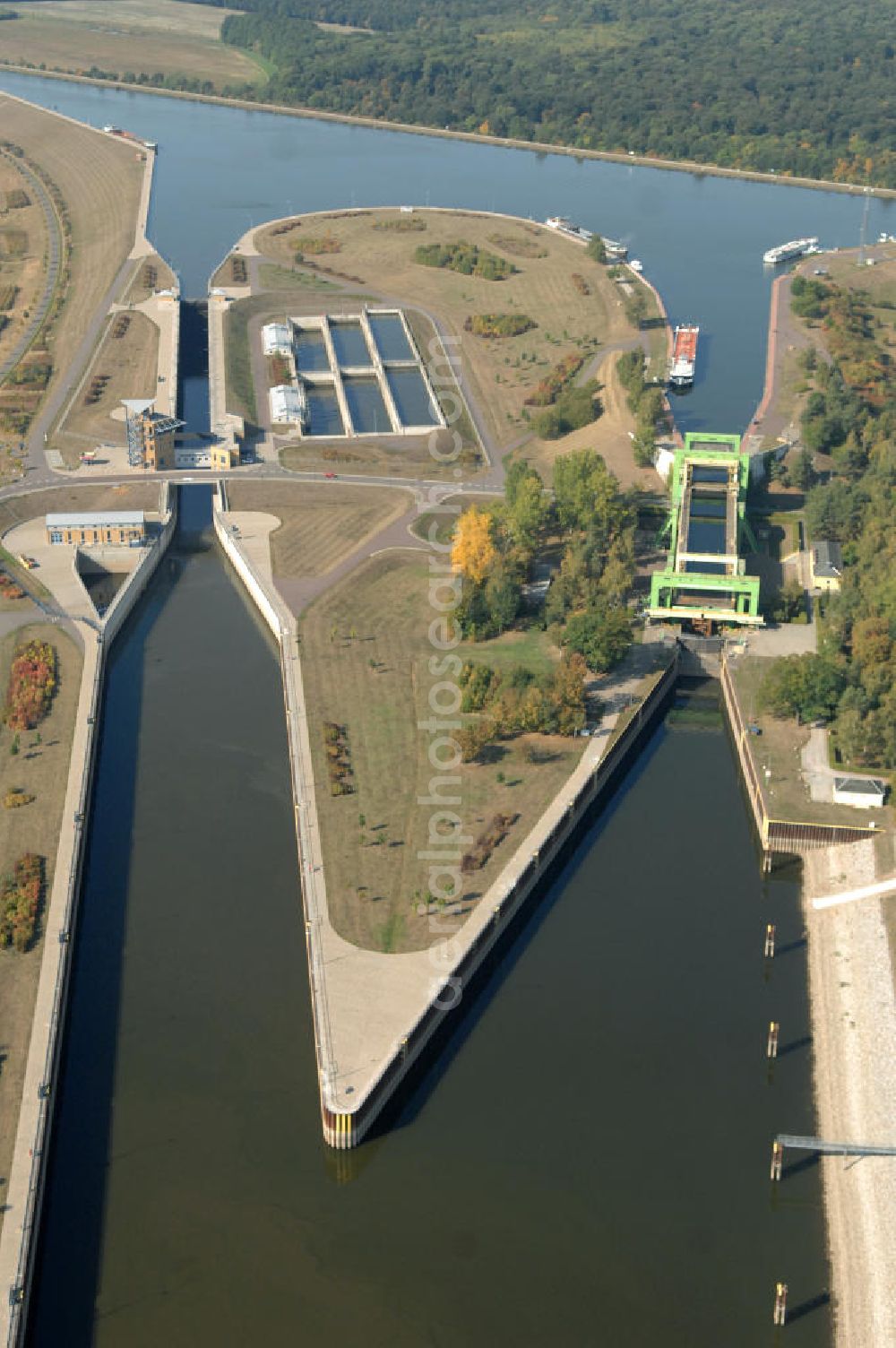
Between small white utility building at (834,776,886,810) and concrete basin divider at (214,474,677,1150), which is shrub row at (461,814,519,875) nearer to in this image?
concrete basin divider at (214,474,677,1150)

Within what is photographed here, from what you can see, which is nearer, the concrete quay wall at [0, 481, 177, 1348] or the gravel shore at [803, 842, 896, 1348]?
the concrete quay wall at [0, 481, 177, 1348]

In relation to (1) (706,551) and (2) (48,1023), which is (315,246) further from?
(2) (48,1023)

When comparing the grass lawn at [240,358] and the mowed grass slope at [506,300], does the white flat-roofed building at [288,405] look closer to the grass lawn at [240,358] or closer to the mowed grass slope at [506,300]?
the grass lawn at [240,358]

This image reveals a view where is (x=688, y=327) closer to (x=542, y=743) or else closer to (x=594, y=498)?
(x=594, y=498)

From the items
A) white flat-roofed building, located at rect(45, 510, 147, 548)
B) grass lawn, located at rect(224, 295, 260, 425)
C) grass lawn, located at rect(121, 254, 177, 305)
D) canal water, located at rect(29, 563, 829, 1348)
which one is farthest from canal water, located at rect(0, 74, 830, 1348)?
grass lawn, located at rect(121, 254, 177, 305)

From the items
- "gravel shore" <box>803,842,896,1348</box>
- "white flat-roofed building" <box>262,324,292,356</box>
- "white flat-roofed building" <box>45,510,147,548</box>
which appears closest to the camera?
"gravel shore" <box>803,842,896,1348</box>

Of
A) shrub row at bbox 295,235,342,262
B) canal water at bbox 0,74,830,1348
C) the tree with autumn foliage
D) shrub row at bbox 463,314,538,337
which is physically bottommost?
canal water at bbox 0,74,830,1348

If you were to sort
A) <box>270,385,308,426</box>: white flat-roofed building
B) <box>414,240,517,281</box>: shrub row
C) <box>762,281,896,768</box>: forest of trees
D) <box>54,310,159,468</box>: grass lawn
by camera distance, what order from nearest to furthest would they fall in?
<box>762,281,896,768</box>: forest of trees
<box>54,310,159,468</box>: grass lawn
<box>270,385,308,426</box>: white flat-roofed building
<box>414,240,517,281</box>: shrub row

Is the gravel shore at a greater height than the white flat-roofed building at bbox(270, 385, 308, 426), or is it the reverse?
the white flat-roofed building at bbox(270, 385, 308, 426)
